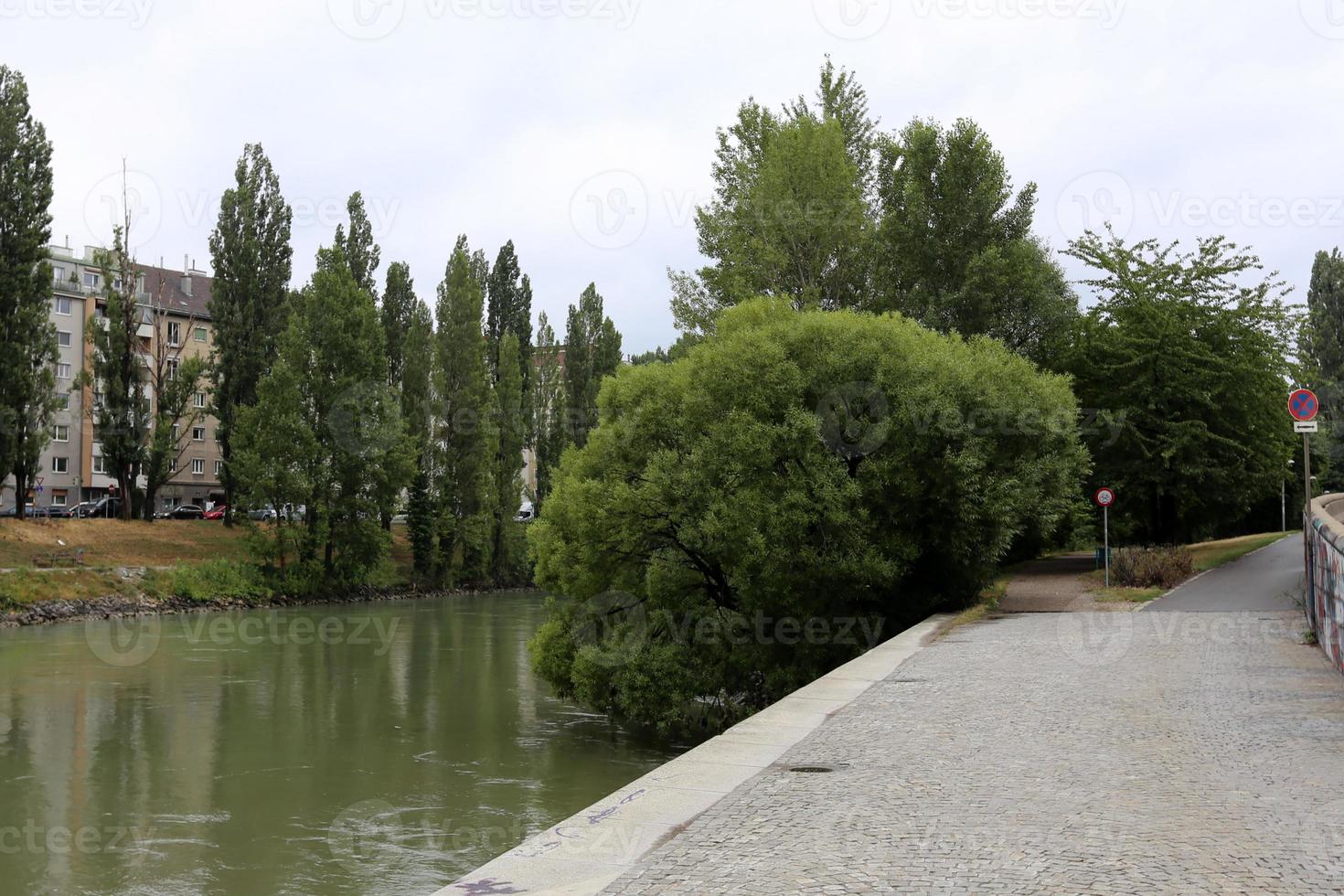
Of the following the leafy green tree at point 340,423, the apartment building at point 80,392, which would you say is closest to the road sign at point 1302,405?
the leafy green tree at point 340,423

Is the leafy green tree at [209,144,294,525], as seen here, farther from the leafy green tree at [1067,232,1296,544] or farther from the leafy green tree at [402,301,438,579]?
the leafy green tree at [1067,232,1296,544]

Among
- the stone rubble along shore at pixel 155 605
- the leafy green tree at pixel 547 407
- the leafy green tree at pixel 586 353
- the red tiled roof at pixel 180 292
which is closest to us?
the stone rubble along shore at pixel 155 605

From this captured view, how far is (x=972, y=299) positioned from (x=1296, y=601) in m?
17.3

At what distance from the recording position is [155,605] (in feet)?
150

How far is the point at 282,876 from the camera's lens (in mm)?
12445

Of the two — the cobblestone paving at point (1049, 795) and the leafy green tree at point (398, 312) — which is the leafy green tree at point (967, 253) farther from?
the leafy green tree at point (398, 312)

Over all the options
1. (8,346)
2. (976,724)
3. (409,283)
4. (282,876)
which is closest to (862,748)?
(976,724)

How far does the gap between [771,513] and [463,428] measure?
4223 centimetres

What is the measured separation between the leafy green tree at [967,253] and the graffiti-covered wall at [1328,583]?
65.7 feet

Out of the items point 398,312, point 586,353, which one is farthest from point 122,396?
point 586,353

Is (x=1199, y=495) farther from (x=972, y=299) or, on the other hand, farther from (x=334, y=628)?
(x=334, y=628)

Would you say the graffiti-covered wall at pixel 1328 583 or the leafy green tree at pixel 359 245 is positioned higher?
the leafy green tree at pixel 359 245

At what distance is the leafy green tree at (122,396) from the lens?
2154 inches

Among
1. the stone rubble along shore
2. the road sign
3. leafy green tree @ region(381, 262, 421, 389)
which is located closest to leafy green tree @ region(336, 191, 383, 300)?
leafy green tree @ region(381, 262, 421, 389)
